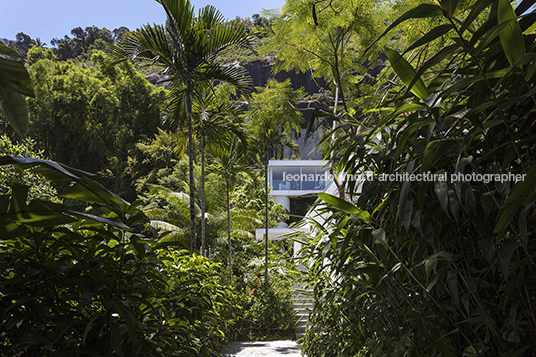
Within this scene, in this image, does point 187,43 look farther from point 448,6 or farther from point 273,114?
point 448,6

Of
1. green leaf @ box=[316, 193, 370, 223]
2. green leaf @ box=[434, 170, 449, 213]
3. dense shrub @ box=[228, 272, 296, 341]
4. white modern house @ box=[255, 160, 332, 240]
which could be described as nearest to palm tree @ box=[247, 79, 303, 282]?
dense shrub @ box=[228, 272, 296, 341]

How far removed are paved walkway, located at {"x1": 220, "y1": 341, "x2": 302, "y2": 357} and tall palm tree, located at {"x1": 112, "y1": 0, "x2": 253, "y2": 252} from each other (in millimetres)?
2288

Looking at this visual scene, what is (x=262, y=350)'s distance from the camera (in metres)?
6.86

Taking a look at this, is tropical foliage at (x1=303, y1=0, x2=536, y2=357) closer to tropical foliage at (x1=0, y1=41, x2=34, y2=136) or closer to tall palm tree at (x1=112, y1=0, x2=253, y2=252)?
tropical foliage at (x1=0, y1=41, x2=34, y2=136)

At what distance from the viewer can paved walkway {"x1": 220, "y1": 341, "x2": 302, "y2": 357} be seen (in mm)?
6297

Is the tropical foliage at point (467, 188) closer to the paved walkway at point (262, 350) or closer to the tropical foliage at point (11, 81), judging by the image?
the tropical foliage at point (11, 81)

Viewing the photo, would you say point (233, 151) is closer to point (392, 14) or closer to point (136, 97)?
point (392, 14)

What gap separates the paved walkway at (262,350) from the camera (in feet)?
20.7

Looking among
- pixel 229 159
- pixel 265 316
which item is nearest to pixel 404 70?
pixel 265 316

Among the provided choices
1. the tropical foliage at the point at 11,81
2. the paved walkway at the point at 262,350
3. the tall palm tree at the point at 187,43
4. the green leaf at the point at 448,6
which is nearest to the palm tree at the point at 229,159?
the paved walkway at the point at 262,350

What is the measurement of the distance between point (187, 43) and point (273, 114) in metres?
2.16

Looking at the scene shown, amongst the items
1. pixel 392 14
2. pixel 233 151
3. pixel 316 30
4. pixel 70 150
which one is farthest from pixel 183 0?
pixel 70 150

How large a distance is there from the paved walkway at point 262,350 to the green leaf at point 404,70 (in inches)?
224

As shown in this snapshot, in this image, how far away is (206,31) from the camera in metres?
5.77
